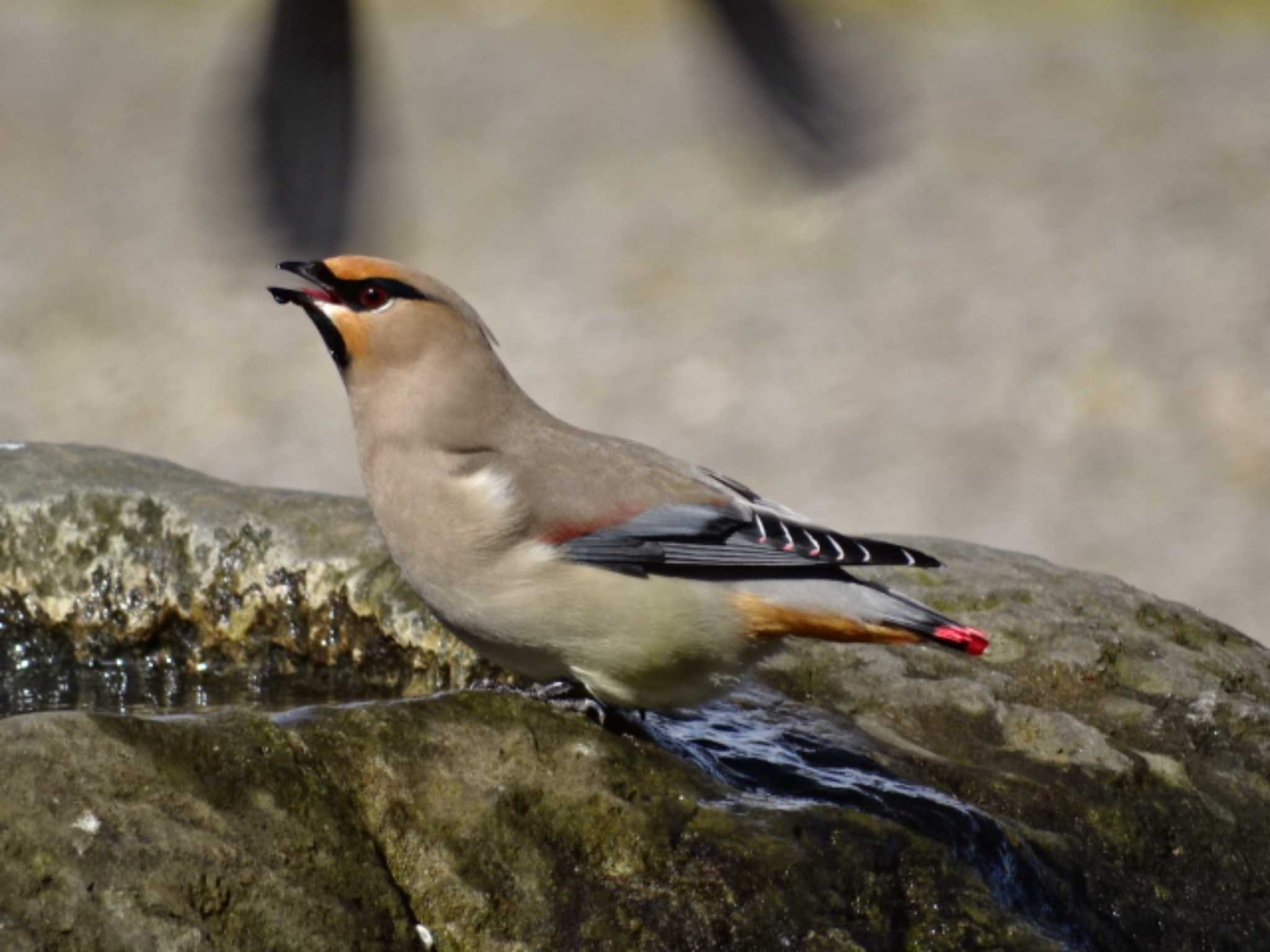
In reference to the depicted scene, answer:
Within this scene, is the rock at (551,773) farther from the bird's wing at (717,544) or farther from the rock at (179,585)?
the bird's wing at (717,544)

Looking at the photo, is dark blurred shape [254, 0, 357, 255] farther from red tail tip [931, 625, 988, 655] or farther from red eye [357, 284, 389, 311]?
red tail tip [931, 625, 988, 655]

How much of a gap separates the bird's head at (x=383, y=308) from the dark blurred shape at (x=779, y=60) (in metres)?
9.98

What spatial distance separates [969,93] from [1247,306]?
Result: 3061 mm

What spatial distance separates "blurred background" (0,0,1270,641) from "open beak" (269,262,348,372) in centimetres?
625

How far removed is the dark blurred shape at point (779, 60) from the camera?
1443cm

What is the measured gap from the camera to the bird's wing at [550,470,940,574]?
4.32m

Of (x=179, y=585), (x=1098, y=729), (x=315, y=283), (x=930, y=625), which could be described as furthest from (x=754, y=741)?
(x=179, y=585)

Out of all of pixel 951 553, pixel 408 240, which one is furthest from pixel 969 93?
pixel 951 553

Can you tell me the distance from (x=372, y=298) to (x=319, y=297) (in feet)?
0.46

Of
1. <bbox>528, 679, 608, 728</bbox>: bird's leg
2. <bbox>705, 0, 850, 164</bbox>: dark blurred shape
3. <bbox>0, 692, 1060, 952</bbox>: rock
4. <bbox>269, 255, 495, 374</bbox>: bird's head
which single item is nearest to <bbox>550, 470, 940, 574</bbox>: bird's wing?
<bbox>528, 679, 608, 728</bbox>: bird's leg

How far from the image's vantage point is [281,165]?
1401 cm

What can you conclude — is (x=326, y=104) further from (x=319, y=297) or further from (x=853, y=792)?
(x=853, y=792)

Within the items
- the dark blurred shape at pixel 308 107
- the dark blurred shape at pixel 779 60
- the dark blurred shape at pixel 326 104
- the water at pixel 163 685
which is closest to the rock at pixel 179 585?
the water at pixel 163 685

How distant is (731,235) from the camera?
13.5 metres
